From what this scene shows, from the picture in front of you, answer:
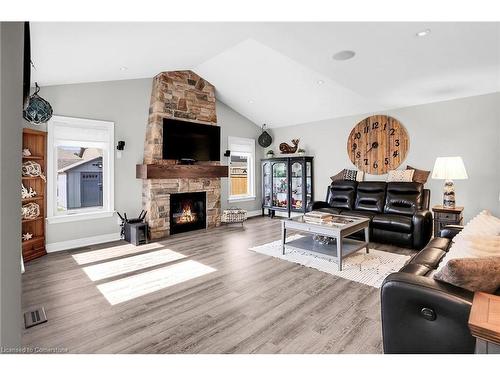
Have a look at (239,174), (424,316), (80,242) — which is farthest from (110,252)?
(424,316)

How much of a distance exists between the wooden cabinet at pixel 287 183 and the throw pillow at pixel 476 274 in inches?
193

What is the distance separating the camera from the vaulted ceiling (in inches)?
106

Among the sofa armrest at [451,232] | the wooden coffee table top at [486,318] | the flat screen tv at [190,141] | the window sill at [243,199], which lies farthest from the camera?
the window sill at [243,199]

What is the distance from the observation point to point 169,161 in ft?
16.7

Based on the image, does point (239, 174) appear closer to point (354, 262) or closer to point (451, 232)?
point (354, 262)

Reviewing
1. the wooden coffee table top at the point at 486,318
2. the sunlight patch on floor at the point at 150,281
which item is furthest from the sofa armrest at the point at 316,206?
the wooden coffee table top at the point at 486,318

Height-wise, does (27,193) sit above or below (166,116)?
below

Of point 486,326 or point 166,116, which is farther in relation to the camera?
point 166,116

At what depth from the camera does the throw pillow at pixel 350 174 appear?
5661mm

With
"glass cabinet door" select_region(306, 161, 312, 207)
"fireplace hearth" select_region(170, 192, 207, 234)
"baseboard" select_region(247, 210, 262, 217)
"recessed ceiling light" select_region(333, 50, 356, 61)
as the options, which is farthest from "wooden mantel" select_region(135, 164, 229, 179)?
"recessed ceiling light" select_region(333, 50, 356, 61)

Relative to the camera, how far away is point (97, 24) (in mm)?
2488

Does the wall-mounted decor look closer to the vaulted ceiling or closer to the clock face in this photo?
the vaulted ceiling

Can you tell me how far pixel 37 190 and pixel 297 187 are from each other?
5031 millimetres

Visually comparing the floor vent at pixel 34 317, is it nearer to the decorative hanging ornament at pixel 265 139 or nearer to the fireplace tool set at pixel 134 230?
the fireplace tool set at pixel 134 230
